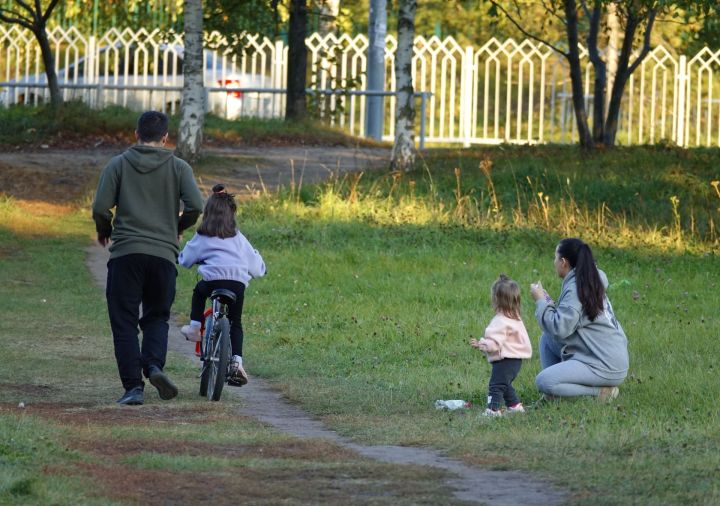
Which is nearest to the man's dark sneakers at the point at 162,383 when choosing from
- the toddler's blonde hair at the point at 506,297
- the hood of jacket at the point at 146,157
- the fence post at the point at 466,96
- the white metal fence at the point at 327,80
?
the hood of jacket at the point at 146,157

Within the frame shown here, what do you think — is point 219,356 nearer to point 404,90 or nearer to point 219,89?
point 404,90

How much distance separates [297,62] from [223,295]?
20989 mm

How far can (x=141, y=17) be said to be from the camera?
1626 inches

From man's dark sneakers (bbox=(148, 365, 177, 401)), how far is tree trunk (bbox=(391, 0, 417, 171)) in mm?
14286

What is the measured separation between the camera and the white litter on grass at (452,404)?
9078mm

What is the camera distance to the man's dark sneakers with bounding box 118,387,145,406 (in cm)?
910

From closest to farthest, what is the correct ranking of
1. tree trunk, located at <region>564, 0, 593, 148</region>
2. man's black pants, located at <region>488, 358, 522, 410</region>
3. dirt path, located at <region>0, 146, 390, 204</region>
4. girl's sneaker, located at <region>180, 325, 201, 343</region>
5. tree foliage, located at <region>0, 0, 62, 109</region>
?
man's black pants, located at <region>488, 358, 522, 410</region> → girl's sneaker, located at <region>180, 325, 201, 343</region> → dirt path, located at <region>0, 146, 390, 204</region> → tree trunk, located at <region>564, 0, 593, 148</region> → tree foliage, located at <region>0, 0, 62, 109</region>

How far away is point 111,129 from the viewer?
28.0 metres

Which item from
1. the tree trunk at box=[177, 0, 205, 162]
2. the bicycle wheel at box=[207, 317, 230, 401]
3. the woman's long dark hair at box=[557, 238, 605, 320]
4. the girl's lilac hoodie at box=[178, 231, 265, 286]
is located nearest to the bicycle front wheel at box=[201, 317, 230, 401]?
the bicycle wheel at box=[207, 317, 230, 401]

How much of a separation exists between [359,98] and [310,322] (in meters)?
20.8

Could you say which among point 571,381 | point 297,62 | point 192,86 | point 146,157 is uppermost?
point 297,62

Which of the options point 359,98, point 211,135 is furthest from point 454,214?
point 359,98

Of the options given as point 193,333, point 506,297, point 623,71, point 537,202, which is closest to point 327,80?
point 623,71

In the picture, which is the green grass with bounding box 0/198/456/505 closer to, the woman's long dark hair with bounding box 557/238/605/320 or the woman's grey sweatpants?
the woman's grey sweatpants
